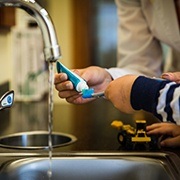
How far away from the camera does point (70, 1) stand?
3148mm

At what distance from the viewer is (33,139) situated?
957 millimetres

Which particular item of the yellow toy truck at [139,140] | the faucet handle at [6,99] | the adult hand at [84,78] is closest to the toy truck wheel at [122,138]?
the yellow toy truck at [139,140]

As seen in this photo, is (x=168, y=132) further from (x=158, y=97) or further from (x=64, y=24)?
(x=64, y=24)

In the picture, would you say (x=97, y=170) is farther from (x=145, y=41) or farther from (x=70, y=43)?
(x=70, y=43)

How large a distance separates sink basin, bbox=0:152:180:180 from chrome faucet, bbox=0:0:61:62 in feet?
0.78

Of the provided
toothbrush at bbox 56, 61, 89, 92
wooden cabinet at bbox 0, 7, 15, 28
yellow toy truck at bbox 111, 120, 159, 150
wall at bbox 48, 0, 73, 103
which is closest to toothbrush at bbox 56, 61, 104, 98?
toothbrush at bbox 56, 61, 89, 92

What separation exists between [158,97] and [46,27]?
0.20 meters

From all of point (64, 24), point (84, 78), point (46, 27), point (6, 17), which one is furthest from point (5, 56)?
point (64, 24)

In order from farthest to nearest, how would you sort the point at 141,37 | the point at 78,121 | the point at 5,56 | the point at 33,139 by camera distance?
the point at 5,56 < the point at 141,37 < the point at 78,121 < the point at 33,139

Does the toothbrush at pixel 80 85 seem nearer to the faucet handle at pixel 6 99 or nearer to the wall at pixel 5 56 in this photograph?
the faucet handle at pixel 6 99

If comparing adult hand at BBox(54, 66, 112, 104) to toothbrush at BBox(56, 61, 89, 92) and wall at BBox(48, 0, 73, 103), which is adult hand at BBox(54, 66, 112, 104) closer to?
toothbrush at BBox(56, 61, 89, 92)

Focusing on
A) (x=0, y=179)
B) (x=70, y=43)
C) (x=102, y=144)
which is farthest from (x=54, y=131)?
(x=70, y=43)

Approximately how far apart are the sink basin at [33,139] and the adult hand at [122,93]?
217 millimetres

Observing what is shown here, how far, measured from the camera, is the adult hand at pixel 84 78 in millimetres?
767
